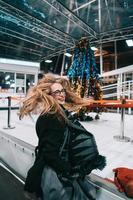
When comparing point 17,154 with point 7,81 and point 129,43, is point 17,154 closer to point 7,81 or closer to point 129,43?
point 129,43

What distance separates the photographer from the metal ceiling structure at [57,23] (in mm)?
9177

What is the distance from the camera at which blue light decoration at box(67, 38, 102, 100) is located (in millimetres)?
7223

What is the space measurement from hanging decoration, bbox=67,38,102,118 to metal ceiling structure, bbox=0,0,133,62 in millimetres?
2388

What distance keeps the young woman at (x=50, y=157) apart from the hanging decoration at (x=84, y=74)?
561cm

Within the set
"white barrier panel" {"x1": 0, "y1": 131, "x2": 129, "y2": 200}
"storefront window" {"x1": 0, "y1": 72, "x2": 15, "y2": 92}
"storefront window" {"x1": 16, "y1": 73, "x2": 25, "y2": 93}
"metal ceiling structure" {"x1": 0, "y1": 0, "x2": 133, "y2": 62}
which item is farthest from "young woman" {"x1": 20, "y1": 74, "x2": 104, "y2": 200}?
"storefront window" {"x1": 16, "y1": 73, "x2": 25, "y2": 93}

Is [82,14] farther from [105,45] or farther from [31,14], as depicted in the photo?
[105,45]

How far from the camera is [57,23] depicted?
1165 centimetres

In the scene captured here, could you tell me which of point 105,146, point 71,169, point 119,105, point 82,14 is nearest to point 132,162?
point 105,146

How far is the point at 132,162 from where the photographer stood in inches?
133

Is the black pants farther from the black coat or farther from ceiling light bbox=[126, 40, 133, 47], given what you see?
ceiling light bbox=[126, 40, 133, 47]

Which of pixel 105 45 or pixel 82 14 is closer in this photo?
pixel 82 14

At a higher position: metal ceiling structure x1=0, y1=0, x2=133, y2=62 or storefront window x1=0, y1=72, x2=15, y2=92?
metal ceiling structure x1=0, y1=0, x2=133, y2=62

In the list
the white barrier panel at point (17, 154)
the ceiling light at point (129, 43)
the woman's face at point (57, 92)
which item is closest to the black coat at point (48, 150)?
the woman's face at point (57, 92)

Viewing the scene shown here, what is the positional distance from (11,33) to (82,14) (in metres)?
4.33
